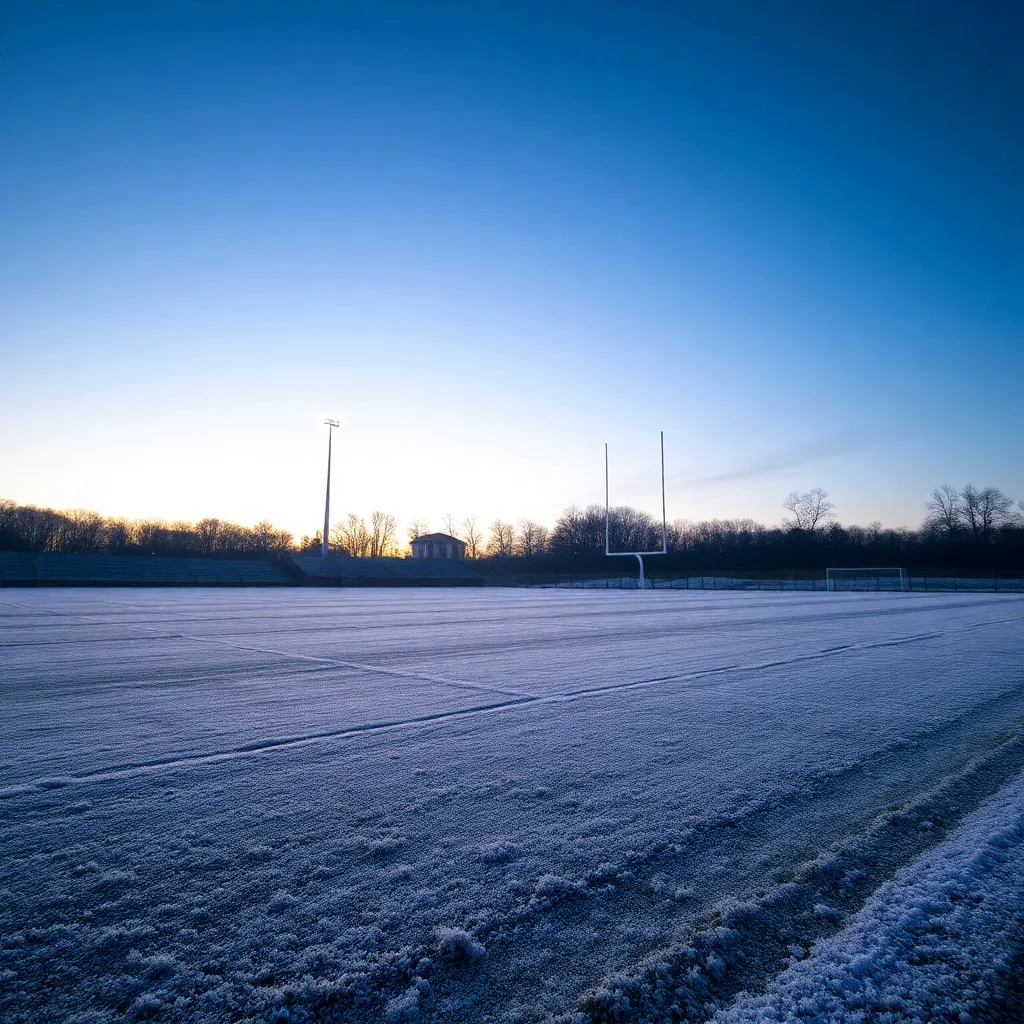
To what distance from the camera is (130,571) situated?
42.5 metres

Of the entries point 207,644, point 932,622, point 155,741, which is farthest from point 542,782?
point 932,622

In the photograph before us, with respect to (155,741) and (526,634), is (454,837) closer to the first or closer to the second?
(155,741)

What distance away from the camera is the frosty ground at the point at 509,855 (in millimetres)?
1378

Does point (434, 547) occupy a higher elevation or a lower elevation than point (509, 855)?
higher

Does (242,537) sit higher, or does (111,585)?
(242,537)

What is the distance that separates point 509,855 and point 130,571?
48.9m

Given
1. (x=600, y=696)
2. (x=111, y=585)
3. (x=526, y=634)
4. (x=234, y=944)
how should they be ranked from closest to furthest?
(x=234, y=944)
(x=600, y=696)
(x=526, y=634)
(x=111, y=585)

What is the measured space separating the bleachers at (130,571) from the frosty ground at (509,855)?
132ft

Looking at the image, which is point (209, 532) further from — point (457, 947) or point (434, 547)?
point (457, 947)

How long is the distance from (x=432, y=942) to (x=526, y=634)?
25.2 ft

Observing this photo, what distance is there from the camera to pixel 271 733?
339cm

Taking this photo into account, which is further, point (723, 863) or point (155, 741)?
point (155, 741)

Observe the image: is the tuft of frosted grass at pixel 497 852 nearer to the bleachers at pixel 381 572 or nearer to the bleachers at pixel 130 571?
the bleachers at pixel 130 571

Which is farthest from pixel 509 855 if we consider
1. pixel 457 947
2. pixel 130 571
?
pixel 130 571
